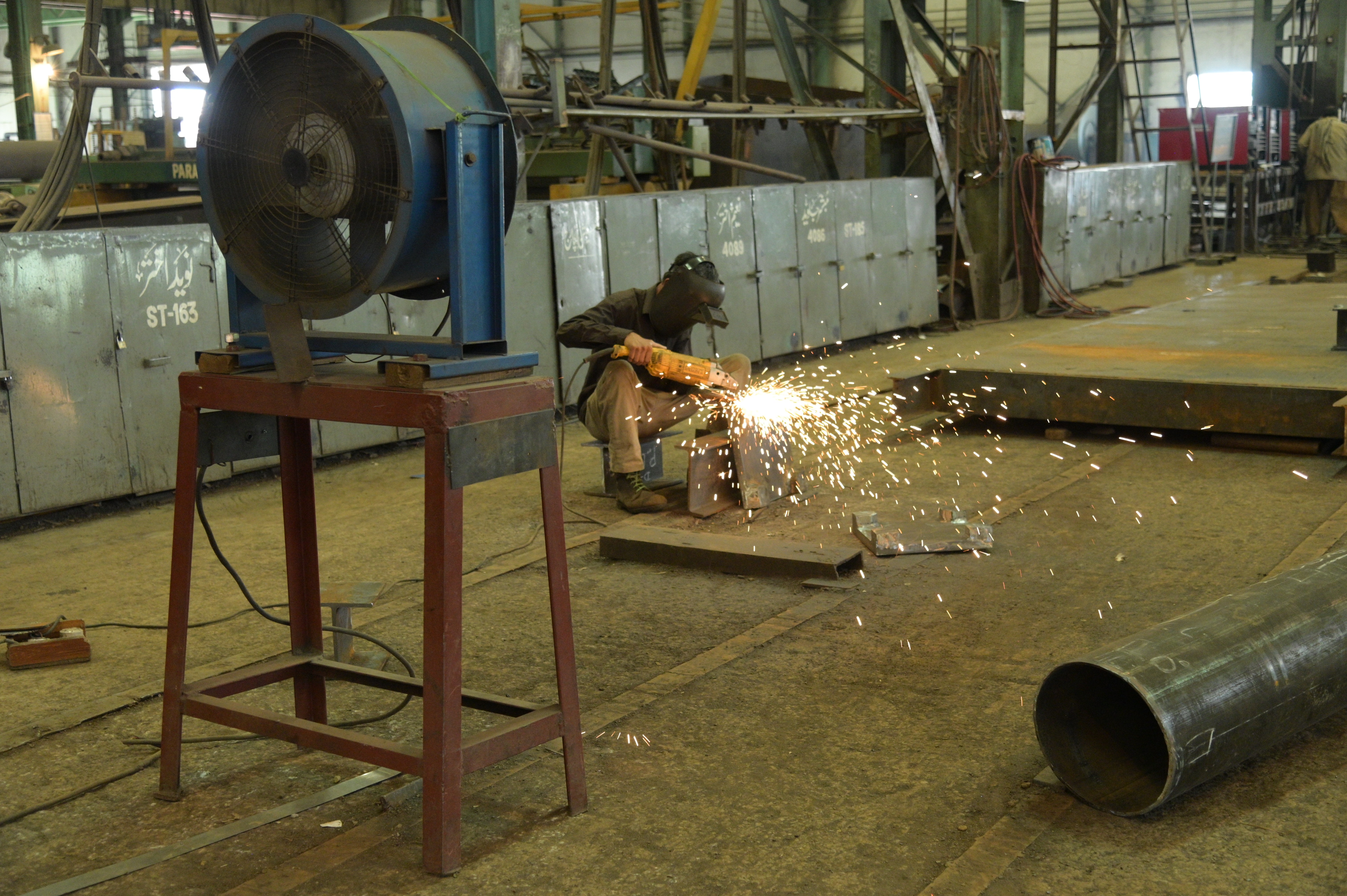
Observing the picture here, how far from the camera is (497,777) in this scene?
124 inches

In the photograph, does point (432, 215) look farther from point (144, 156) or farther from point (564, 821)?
point (144, 156)

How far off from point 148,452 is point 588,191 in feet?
14.5

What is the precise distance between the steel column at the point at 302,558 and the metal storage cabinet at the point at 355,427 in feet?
11.1

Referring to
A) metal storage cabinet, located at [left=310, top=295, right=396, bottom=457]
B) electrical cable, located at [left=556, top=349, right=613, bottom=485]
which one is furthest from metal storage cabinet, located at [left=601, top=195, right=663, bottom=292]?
metal storage cabinet, located at [left=310, top=295, right=396, bottom=457]

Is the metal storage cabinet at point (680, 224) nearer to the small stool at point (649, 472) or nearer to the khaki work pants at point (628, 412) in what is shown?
the small stool at point (649, 472)

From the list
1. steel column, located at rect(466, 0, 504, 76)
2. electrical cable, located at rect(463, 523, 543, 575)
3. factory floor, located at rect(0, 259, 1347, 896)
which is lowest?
factory floor, located at rect(0, 259, 1347, 896)

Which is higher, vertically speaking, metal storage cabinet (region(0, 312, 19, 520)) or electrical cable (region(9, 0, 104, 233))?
electrical cable (region(9, 0, 104, 233))

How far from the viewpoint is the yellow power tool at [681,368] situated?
5.38m

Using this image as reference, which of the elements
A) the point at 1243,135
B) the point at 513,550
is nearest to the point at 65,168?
the point at 513,550

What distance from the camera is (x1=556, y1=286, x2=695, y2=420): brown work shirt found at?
5.33 m

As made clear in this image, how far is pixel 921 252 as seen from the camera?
11.6 meters

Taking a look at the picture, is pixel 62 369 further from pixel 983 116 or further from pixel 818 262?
pixel 983 116

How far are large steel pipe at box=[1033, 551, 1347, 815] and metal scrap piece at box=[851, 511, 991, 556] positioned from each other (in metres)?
1.74

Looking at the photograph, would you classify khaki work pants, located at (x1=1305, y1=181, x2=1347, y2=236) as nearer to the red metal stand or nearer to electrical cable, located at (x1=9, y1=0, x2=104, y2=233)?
electrical cable, located at (x1=9, y1=0, x2=104, y2=233)
